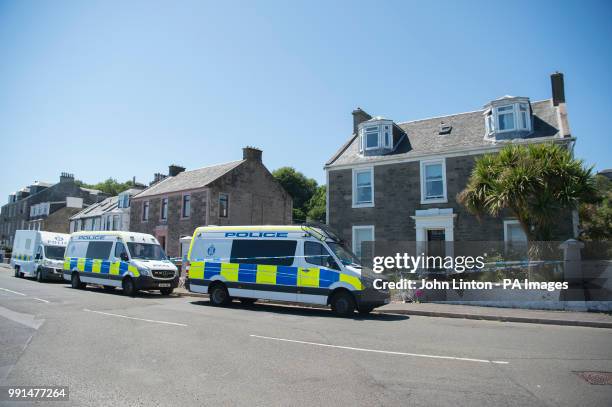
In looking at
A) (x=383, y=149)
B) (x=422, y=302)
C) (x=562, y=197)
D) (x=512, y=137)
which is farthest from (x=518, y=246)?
(x=383, y=149)

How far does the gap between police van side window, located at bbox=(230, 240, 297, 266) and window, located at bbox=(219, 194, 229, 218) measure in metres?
15.6

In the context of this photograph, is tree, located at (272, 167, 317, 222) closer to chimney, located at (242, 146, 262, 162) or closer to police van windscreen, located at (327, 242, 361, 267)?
chimney, located at (242, 146, 262, 162)

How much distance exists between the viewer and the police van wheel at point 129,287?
16394 mm

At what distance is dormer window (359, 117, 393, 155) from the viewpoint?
21047mm

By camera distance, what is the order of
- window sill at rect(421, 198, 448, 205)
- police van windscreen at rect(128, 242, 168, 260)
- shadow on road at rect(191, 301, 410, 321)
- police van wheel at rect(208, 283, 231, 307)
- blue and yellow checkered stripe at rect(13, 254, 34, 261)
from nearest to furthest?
shadow on road at rect(191, 301, 410, 321) → police van wheel at rect(208, 283, 231, 307) → police van windscreen at rect(128, 242, 168, 260) → window sill at rect(421, 198, 448, 205) → blue and yellow checkered stripe at rect(13, 254, 34, 261)

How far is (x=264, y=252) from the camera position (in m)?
13.2

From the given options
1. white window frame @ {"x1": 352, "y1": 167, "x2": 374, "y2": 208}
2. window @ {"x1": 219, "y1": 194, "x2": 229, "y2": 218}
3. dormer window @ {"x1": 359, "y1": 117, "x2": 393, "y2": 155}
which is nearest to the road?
white window frame @ {"x1": 352, "y1": 167, "x2": 374, "y2": 208}

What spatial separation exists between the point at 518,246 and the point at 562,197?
2549 millimetres

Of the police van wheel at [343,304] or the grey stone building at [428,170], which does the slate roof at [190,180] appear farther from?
the police van wheel at [343,304]

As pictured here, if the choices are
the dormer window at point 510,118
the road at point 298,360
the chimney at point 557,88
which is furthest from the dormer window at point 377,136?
the road at point 298,360

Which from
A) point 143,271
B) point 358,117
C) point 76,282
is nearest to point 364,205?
point 358,117

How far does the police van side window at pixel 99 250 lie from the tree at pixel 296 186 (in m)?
37.1

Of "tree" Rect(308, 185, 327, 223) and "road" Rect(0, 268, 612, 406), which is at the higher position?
"tree" Rect(308, 185, 327, 223)

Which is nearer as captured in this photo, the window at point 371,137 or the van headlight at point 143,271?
the van headlight at point 143,271
